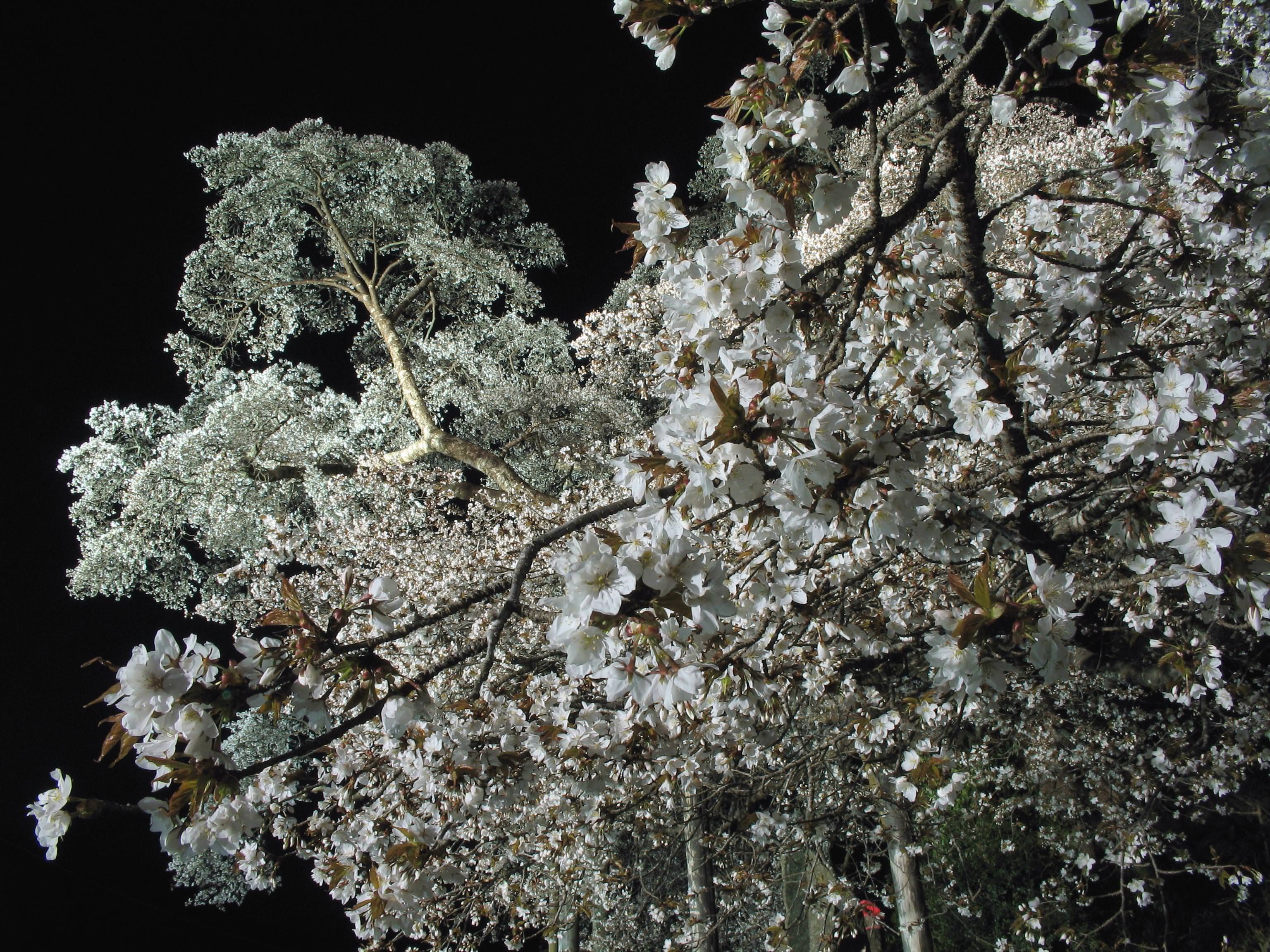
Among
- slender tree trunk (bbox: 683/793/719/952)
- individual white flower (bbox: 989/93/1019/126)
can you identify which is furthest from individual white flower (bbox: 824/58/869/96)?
slender tree trunk (bbox: 683/793/719/952)

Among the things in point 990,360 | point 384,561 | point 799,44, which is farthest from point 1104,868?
point 799,44

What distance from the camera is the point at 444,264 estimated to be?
7.23 metres

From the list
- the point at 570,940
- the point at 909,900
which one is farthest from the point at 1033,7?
the point at 570,940

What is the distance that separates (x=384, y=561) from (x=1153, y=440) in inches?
228

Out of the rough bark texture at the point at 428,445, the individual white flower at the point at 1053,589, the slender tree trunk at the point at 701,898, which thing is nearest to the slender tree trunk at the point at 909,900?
the slender tree trunk at the point at 701,898

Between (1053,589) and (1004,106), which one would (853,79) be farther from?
(1053,589)

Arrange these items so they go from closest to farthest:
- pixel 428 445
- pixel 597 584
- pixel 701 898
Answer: pixel 597 584 → pixel 701 898 → pixel 428 445

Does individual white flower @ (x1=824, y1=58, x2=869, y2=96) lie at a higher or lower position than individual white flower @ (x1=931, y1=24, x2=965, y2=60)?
lower

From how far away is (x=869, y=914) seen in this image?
114 inches

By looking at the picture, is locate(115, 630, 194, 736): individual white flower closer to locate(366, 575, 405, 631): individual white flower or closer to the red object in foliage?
locate(366, 575, 405, 631): individual white flower

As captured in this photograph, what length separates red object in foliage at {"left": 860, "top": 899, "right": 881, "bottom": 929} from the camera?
276cm

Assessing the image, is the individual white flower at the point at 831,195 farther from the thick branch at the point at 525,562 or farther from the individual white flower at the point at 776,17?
the thick branch at the point at 525,562

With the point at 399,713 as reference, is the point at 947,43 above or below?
above

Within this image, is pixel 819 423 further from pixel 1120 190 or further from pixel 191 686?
pixel 1120 190
